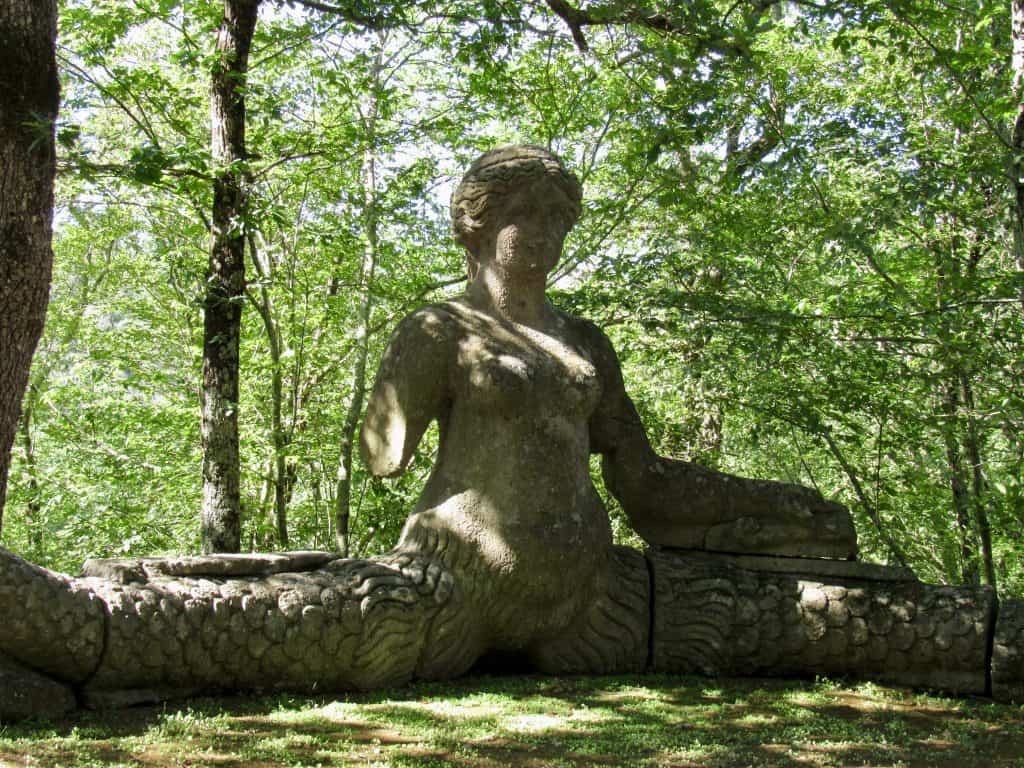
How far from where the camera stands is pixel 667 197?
6.29 metres

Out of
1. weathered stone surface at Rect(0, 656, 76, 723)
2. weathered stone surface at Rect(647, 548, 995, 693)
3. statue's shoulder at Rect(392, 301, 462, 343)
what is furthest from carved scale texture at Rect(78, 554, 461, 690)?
weathered stone surface at Rect(647, 548, 995, 693)

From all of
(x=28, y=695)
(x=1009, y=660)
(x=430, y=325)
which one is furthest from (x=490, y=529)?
(x=1009, y=660)

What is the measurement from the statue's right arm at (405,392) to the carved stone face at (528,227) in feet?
1.37

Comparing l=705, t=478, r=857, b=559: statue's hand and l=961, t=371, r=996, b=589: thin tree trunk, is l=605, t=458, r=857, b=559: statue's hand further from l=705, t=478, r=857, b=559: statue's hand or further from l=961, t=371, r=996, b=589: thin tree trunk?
l=961, t=371, r=996, b=589: thin tree trunk

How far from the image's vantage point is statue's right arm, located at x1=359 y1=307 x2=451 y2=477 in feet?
14.7

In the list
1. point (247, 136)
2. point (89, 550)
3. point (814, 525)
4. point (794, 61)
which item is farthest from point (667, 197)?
point (89, 550)

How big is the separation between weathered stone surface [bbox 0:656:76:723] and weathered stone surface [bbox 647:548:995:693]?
8.09 ft

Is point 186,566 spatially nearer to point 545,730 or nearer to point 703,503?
point 545,730

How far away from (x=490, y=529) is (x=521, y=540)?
14 centimetres

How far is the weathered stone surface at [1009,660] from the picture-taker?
441 cm

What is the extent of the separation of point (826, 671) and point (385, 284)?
488 cm

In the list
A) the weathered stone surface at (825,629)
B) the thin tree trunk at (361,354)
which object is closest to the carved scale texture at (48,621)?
the weathered stone surface at (825,629)

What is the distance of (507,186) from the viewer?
4.61 metres

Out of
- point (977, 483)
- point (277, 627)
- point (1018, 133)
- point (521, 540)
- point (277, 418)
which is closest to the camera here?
point (277, 627)
